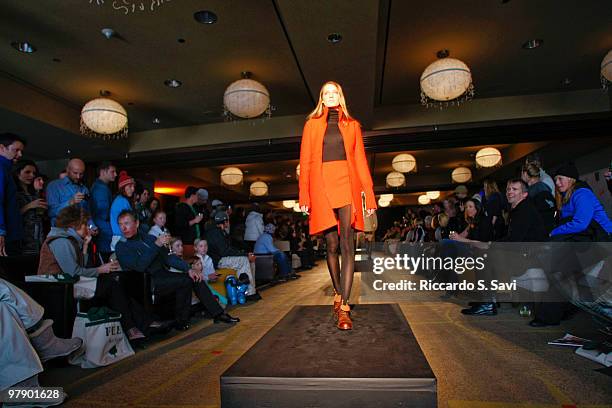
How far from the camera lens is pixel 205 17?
13.3 ft

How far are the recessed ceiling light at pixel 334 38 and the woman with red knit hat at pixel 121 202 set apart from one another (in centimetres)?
258

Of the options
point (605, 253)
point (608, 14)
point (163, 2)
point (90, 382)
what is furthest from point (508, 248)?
point (163, 2)

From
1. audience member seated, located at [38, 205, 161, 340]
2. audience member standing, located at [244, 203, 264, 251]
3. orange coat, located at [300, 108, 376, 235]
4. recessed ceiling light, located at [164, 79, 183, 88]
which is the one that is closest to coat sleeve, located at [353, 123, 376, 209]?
orange coat, located at [300, 108, 376, 235]

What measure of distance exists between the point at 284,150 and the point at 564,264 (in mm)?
5623

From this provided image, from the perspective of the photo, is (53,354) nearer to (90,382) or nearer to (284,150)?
(90,382)

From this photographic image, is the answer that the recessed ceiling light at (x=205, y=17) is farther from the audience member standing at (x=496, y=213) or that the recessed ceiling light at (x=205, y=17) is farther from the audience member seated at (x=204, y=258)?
the audience member standing at (x=496, y=213)

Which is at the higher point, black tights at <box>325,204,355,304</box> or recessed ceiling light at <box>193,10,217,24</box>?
recessed ceiling light at <box>193,10,217,24</box>

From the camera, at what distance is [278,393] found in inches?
52.9

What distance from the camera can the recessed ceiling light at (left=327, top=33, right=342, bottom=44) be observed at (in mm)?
4011

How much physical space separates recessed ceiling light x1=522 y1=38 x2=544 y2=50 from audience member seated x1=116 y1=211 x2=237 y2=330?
16.1 ft

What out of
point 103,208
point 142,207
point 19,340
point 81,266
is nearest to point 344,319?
point 19,340

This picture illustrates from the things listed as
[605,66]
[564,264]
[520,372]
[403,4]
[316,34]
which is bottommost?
[520,372]

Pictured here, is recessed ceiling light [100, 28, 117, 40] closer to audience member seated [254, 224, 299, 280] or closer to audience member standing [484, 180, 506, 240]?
audience member seated [254, 224, 299, 280]

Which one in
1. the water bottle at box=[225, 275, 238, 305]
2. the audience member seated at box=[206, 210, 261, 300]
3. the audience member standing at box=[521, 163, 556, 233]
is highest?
the audience member standing at box=[521, 163, 556, 233]
